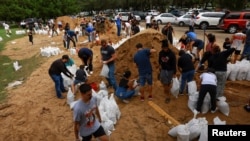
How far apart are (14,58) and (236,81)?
41.5ft

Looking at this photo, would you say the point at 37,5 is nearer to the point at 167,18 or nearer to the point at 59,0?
the point at 59,0

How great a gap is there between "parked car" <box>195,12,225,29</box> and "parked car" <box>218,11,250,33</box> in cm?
278

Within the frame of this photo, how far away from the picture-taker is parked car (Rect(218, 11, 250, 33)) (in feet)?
57.4

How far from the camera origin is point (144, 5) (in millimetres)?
50469

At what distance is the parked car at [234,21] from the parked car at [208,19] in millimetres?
2778

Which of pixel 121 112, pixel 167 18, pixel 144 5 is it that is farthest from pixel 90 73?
pixel 144 5

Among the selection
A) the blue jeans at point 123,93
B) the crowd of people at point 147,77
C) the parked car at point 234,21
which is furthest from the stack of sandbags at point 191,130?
the parked car at point 234,21

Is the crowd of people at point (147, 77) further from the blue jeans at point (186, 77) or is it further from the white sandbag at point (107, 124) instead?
the white sandbag at point (107, 124)

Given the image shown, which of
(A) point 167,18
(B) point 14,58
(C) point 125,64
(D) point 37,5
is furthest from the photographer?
(D) point 37,5

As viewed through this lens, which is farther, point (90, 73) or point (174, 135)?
point (90, 73)

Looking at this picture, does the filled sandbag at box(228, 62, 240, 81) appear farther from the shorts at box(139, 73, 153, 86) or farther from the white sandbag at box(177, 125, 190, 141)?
the white sandbag at box(177, 125, 190, 141)

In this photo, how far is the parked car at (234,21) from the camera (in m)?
17.5

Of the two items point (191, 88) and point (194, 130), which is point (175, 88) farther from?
point (194, 130)

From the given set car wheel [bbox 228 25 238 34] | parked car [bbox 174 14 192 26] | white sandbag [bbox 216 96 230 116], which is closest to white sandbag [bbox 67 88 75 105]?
white sandbag [bbox 216 96 230 116]
